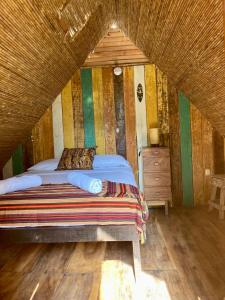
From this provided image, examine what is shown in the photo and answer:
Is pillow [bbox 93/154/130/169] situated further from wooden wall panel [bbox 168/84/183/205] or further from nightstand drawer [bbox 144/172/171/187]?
wooden wall panel [bbox 168/84/183/205]

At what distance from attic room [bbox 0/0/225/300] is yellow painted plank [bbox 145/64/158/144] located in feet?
0.05

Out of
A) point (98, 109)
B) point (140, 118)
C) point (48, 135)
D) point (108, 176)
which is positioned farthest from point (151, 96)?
point (108, 176)

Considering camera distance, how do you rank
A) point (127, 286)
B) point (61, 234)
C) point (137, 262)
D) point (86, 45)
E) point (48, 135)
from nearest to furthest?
point (127, 286) → point (137, 262) → point (61, 234) → point (86, 45) → point (48, 135)

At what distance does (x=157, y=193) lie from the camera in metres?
4.23

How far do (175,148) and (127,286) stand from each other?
2.74 m

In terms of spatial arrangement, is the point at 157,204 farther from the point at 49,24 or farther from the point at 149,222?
the point at 49,24

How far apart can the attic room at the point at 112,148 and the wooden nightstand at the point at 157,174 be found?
0.05 feet

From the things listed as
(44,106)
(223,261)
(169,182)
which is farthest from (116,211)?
(44,106)

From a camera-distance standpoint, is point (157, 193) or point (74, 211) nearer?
point (74, 211)

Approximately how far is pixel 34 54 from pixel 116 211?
1.57 metres

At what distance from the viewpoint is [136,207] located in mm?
2410

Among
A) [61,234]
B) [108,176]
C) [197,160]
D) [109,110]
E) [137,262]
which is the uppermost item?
[109,110]

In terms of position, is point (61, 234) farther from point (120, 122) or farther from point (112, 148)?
point (120, 122)

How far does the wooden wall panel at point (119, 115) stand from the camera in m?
4.57
